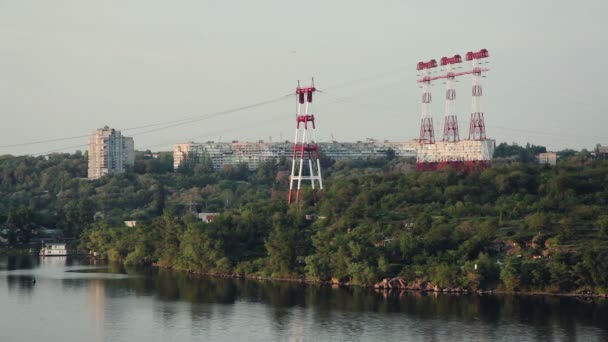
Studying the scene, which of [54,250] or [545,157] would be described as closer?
[54,250]

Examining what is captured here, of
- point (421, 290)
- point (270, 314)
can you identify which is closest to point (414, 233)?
point (421, 290)

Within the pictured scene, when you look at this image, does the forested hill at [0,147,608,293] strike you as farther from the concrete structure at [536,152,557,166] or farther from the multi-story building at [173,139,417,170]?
the multi-story building at [173,139,417,170]

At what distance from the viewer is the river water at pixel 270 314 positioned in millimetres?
25453

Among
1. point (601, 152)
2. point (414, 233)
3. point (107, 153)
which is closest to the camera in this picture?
point (414, 233)

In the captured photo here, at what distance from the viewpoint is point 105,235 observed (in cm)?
4712

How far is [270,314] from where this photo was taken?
2848cm

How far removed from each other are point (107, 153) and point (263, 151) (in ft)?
41.9

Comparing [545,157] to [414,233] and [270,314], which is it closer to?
[414,233]

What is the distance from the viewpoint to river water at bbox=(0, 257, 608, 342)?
25453 millimetres

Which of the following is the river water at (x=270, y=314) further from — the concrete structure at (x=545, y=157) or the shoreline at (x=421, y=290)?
the concrete structure at (x=545, y=157)

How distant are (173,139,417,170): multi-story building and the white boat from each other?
99.5 ft

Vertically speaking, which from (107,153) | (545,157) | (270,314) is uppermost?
(107,153)

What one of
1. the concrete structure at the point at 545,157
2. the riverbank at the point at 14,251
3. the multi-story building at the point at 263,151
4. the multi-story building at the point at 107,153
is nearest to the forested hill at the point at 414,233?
the riverbank at the point at 14,251

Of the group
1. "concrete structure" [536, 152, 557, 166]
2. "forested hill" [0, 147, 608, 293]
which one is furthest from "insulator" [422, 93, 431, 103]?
"concrete structure" [536, 152, 557, 166]
